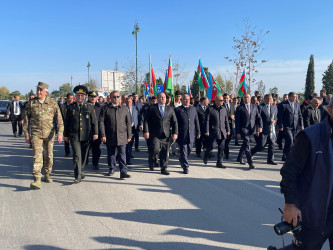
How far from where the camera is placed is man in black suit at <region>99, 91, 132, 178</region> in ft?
22.9

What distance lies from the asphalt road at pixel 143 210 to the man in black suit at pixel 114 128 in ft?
2.06

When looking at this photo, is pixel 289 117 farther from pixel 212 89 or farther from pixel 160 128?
pixel 212 89

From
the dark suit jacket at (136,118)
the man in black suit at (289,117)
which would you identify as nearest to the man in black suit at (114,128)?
the dark suit jacket at (136,118)

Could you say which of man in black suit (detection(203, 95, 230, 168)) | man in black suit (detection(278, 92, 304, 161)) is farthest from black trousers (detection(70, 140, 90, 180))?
man in black suit (detection(278, 92, 304, 161))

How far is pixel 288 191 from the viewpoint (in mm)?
2287

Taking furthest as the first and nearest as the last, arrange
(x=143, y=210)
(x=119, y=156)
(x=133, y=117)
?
(x=133, y=117) → (x=119, y=156) → (x=143, y=210)

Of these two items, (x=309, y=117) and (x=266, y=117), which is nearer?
(x=309, y=117)

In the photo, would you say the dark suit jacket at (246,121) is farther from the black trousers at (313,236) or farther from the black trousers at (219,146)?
the black trousers at (313,236)

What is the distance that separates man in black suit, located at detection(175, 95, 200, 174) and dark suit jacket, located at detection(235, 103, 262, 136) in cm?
127

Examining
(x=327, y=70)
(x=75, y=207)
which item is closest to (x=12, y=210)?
(x=75, y=207)

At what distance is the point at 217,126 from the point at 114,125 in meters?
3.01

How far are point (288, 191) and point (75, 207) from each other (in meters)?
3.78

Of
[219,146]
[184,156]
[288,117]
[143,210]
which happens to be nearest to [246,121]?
[219,146]

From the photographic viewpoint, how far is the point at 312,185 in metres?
2.23
